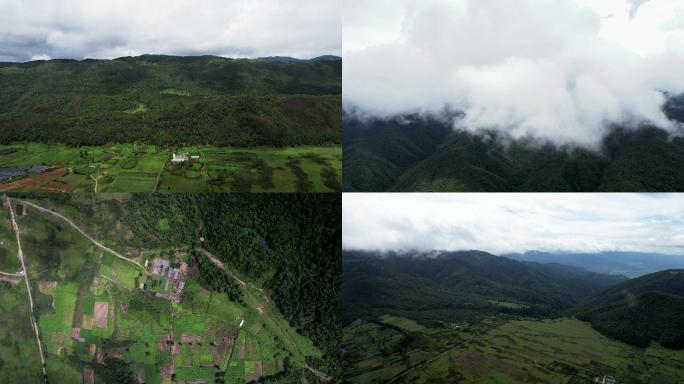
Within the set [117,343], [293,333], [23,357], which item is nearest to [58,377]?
[23,357]

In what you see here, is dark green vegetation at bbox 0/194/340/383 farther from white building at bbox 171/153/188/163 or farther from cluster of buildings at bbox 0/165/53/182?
white building at bbox 171/153/188/163

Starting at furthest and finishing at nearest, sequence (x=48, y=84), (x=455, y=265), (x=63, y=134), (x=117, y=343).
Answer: (x=48, y=84) → (x=63, y=134) → (x=455, y=265) → (x=117, y=343)

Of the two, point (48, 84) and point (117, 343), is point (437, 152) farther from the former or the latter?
point (48, 84)

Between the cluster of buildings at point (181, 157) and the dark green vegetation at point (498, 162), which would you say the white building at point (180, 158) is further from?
the dark green vegetation at point (498, 162)

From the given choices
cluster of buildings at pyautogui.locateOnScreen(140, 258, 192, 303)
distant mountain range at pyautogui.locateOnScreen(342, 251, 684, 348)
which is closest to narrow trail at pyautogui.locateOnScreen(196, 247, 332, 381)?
cluster of buildings at pyautogui.locateOnScreen(140, 258, 192, 303)

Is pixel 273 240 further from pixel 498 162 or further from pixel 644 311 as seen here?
pixel 644 311

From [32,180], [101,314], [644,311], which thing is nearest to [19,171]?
[32,180]

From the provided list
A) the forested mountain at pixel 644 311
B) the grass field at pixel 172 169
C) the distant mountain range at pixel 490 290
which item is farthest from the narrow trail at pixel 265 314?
the forested mountain at pixel 644 311
